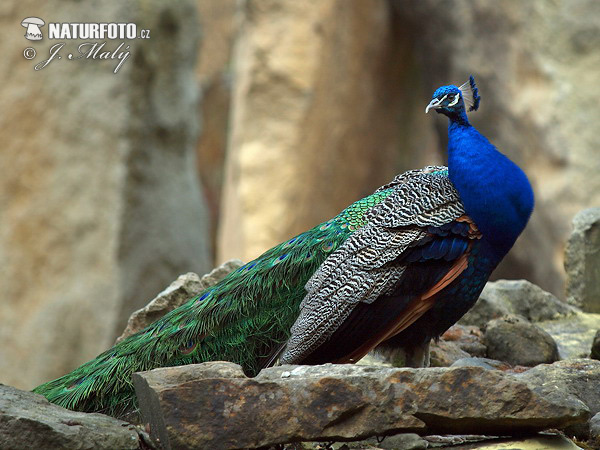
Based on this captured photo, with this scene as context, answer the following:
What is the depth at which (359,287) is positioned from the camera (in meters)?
4.43

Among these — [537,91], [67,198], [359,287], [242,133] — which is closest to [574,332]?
[359,287]

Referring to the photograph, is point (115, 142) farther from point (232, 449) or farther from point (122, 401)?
point (232, 449)

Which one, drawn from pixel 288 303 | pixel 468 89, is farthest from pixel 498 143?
pixel 288 303

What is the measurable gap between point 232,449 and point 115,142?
7.31 metres

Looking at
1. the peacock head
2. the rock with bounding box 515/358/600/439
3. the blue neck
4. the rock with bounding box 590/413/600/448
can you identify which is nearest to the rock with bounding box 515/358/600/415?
the rock with bounding box 515/358/600/439

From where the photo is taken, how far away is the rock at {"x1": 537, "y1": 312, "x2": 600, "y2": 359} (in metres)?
5.23

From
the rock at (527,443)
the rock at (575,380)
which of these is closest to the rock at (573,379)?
the rock at (575,380)

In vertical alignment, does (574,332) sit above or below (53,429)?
above

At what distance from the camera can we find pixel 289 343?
176 inches

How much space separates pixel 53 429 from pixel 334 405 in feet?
3.03

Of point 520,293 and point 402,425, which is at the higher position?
point 520,293

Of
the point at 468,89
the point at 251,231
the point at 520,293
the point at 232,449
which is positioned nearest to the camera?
the point at 232,449

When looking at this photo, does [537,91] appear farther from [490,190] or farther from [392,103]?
[490,190]
